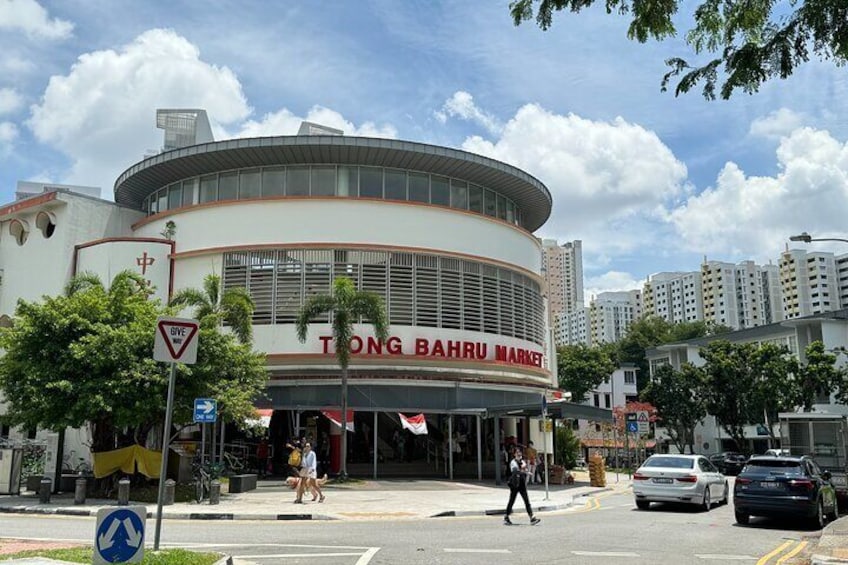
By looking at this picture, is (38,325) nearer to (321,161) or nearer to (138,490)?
(138,490)

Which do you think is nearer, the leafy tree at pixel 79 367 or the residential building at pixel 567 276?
the leafy tree at pixel 79 367

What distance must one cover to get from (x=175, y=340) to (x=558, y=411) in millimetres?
21151

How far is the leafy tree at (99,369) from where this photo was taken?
815 inches

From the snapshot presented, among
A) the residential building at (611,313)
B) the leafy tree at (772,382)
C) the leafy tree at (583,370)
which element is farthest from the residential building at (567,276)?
the leafy tree at (772,382)

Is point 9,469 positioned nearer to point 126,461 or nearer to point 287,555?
point 126,461

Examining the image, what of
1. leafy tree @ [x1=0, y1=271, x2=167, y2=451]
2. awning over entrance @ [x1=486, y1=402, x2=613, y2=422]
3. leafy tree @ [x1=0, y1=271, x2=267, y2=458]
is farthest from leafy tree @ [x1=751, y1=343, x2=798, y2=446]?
leafy tree @ [x1=0, y1=271, x2=167, y2=451]

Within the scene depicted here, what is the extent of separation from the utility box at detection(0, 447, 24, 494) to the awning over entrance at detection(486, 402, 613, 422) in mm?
16632

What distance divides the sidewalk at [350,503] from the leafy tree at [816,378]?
25.2 metres

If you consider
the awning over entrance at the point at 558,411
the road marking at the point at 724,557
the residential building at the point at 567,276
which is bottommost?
the road marking at the point at 724,557

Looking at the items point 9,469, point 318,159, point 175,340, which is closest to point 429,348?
point 318,159

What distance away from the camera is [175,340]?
10.6m

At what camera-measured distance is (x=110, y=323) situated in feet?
72.9

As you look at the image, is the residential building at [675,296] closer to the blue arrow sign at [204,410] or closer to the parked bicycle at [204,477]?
A: the parked bicycle at [204,477]

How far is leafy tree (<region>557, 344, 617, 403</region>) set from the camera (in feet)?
268
